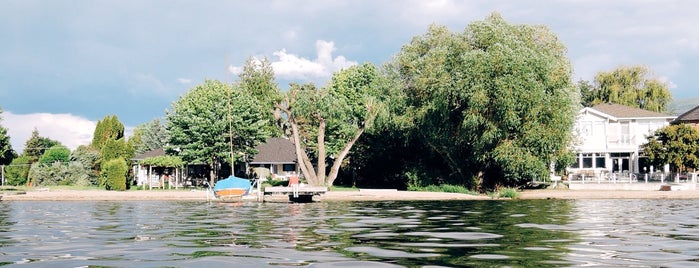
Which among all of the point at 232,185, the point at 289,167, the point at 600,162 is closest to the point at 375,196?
the point at 232,185

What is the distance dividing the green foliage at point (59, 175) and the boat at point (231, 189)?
87.4ft

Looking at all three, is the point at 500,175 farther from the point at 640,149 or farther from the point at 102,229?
the point at 102,229

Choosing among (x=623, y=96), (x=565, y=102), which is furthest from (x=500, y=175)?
(x=623, y=96)

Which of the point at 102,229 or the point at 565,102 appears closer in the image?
the point at 102,229

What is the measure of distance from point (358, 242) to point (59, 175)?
2245 inches

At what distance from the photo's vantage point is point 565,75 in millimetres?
47469

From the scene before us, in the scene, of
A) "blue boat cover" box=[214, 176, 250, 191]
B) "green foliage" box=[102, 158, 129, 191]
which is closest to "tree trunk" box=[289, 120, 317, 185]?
"blue boat cover" box=[214, 176, 250, 191]

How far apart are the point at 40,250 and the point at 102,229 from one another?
5791mm

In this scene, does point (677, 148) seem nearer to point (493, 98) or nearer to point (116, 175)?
point (493, 98)

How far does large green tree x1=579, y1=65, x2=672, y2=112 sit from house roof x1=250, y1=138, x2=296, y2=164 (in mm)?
40196

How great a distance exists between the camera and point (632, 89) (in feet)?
298

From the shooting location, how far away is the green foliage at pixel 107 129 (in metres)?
71.9

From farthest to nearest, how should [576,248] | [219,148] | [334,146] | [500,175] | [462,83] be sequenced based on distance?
[334,146], [219,148], [500,175], [462,83], [576,248]

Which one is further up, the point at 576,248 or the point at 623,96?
the point at 623,96
